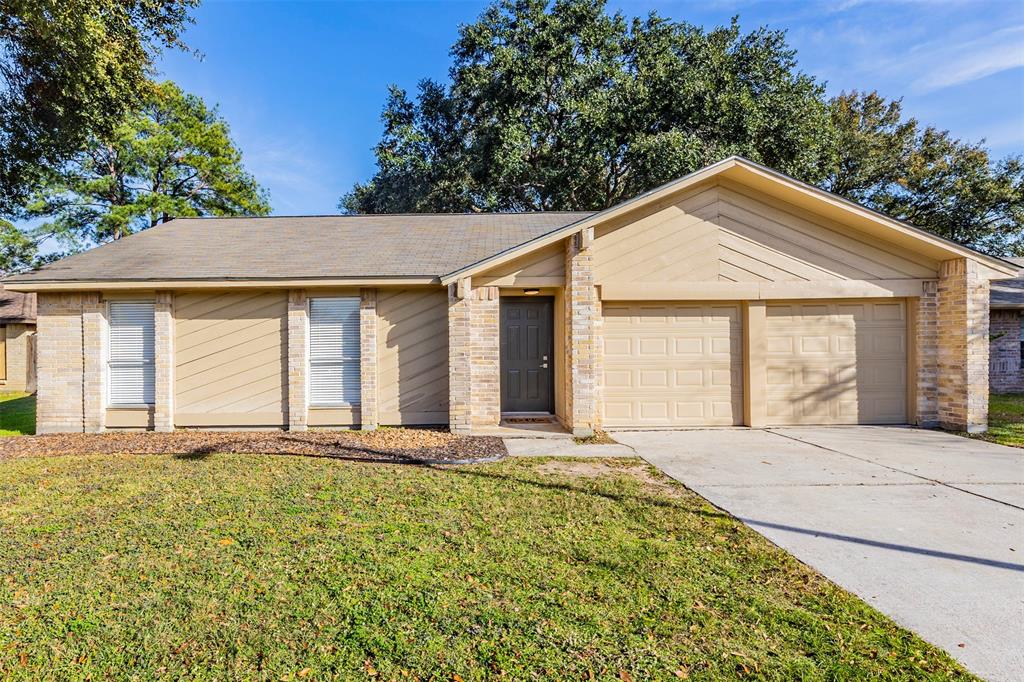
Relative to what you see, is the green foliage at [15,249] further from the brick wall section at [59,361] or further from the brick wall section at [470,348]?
the brick wall section at [470,348]

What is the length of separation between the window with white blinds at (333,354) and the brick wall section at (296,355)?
0.16m

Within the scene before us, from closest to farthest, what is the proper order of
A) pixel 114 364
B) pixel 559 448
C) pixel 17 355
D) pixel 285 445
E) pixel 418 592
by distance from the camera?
pixel 418 592 < pixel 559 448 < pixel 285 445 < pixel 114 364 < pixel 17 355

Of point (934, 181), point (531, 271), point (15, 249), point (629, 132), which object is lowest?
point (531, 271)

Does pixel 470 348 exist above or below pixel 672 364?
above

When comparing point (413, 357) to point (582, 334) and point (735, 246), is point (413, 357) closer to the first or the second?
point (582, 334)

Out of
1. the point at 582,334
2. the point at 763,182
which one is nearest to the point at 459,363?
the point at 582,334

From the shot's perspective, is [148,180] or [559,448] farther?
[148,180]

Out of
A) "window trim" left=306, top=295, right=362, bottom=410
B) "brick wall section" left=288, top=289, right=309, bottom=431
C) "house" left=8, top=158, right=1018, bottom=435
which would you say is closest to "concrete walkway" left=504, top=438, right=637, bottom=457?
"house" left=8, top=158, right=1018, bottom=435

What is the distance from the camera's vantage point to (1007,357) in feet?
45.9

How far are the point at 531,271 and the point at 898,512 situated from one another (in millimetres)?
5775

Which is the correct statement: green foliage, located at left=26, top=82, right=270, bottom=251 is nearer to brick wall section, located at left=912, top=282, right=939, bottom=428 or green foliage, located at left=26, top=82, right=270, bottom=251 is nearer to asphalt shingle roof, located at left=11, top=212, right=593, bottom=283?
asphalt shingle roof, located at left=11, top=212, right=593, bottom=283

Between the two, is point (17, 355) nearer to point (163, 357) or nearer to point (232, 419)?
point (163, 357)

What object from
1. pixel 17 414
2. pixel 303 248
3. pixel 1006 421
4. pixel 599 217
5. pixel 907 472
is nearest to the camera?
pixel 907 472

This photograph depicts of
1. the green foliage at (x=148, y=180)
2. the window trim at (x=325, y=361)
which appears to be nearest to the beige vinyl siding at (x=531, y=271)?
the window trim at (x=325, y=361)
